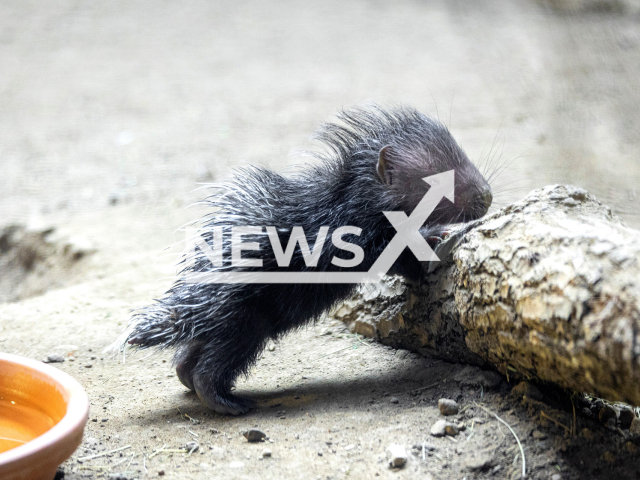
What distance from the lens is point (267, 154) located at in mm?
7410

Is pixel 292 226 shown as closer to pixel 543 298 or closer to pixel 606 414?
pixel 543 298

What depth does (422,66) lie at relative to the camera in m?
10.5

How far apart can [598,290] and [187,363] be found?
217 centimetres

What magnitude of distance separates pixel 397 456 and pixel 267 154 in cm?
548

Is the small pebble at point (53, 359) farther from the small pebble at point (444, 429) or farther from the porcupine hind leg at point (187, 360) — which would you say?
the small pebble at point (444, 429)

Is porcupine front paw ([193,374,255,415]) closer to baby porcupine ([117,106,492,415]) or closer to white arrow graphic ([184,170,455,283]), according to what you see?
baby porcupine ([117,106,492,415])

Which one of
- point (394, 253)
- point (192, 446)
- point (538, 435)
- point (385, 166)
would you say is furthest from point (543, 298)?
point (192, 446)

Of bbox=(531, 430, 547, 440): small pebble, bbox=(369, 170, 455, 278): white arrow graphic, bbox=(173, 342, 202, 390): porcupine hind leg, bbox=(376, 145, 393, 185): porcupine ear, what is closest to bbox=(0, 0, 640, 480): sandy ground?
bbox=(531, 430, 547, 440): small pebble

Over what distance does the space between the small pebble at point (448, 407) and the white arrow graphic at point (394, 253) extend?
0.74 metres

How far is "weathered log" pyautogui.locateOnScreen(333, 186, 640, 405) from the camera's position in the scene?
191cm

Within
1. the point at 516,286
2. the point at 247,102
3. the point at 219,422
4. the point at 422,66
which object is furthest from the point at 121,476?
the point at 422,66

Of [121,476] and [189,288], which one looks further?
[189,288]

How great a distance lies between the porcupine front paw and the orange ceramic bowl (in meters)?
0.72

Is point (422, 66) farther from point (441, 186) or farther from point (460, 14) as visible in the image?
point (441, 186)
